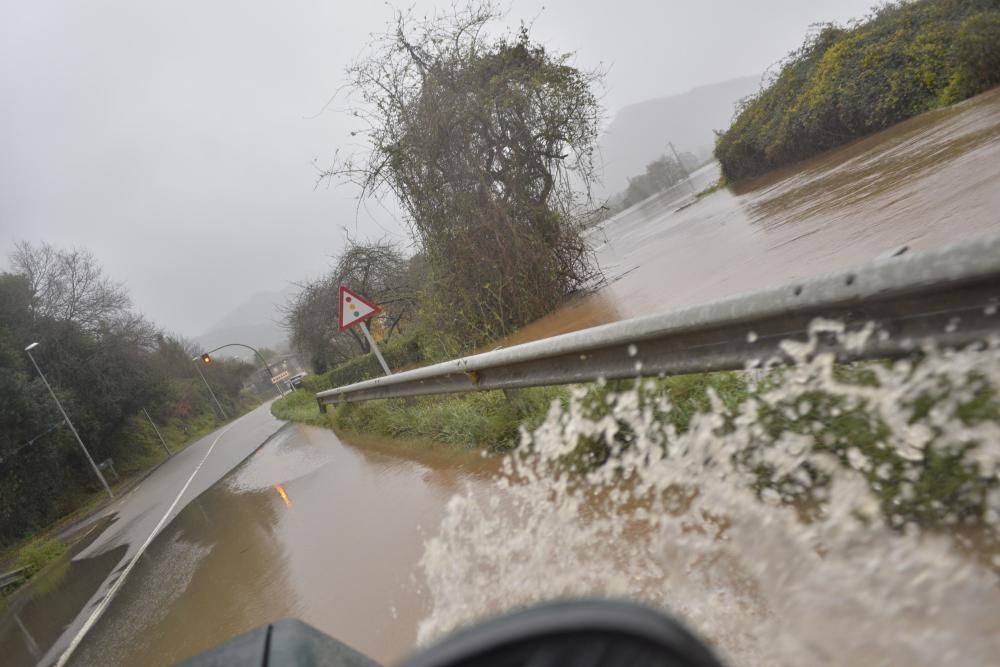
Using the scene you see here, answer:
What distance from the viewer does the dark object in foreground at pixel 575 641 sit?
0.85 m

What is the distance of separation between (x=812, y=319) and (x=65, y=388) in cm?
4364

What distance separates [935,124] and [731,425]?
10.3 meters

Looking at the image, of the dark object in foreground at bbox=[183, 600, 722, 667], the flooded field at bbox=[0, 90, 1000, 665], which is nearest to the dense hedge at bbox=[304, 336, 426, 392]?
the flooded field at bbox=[0, 90, 1000, 665]

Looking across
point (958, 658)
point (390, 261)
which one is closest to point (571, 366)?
point (958, 658)

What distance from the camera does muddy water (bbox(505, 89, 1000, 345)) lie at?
497 cm

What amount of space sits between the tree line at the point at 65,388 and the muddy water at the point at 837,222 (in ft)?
94.7

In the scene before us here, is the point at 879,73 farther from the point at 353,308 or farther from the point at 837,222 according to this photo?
the point at 353,308

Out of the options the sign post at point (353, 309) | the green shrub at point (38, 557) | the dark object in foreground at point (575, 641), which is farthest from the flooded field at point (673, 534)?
the green shrub at point (38, 557)

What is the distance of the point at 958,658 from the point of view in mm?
1430

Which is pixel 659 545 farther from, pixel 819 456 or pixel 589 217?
pixel 589 217

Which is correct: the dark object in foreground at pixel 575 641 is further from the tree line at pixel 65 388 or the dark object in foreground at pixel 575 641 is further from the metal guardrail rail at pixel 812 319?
the tree line at pixel 65 388

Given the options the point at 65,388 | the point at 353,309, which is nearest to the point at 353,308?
the point at 353,309

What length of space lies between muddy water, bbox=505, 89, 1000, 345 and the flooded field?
48 mm

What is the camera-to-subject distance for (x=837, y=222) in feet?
21.4
